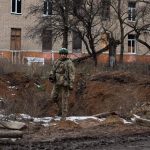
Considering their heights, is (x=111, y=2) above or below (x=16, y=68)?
above

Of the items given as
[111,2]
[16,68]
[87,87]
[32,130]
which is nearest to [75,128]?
[32,130]

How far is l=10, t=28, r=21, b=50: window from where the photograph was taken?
4959 centimetres

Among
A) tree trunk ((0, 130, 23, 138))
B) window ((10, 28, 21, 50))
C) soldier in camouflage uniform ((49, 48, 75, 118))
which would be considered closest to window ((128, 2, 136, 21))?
window ((10, 28, 21, 50))

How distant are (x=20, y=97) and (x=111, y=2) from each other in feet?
63.2

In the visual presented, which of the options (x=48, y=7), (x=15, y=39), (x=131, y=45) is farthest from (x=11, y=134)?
(x=131, y=45)

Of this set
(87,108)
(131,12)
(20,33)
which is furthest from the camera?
(20,33)

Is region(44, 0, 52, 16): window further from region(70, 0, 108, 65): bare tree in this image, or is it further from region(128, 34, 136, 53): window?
region(128, 34, 136, 53): window

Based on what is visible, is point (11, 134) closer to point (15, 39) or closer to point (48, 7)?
point (48, 7)

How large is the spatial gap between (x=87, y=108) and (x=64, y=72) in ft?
18.2

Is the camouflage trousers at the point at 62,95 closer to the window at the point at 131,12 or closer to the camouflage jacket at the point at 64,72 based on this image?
the camouflage jacket at the point at 64,72

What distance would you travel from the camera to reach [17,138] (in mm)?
11242

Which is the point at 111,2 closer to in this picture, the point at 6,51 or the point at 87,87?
the point at 6,51

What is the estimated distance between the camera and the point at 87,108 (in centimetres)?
2053

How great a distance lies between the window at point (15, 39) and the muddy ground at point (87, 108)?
26.3 m
